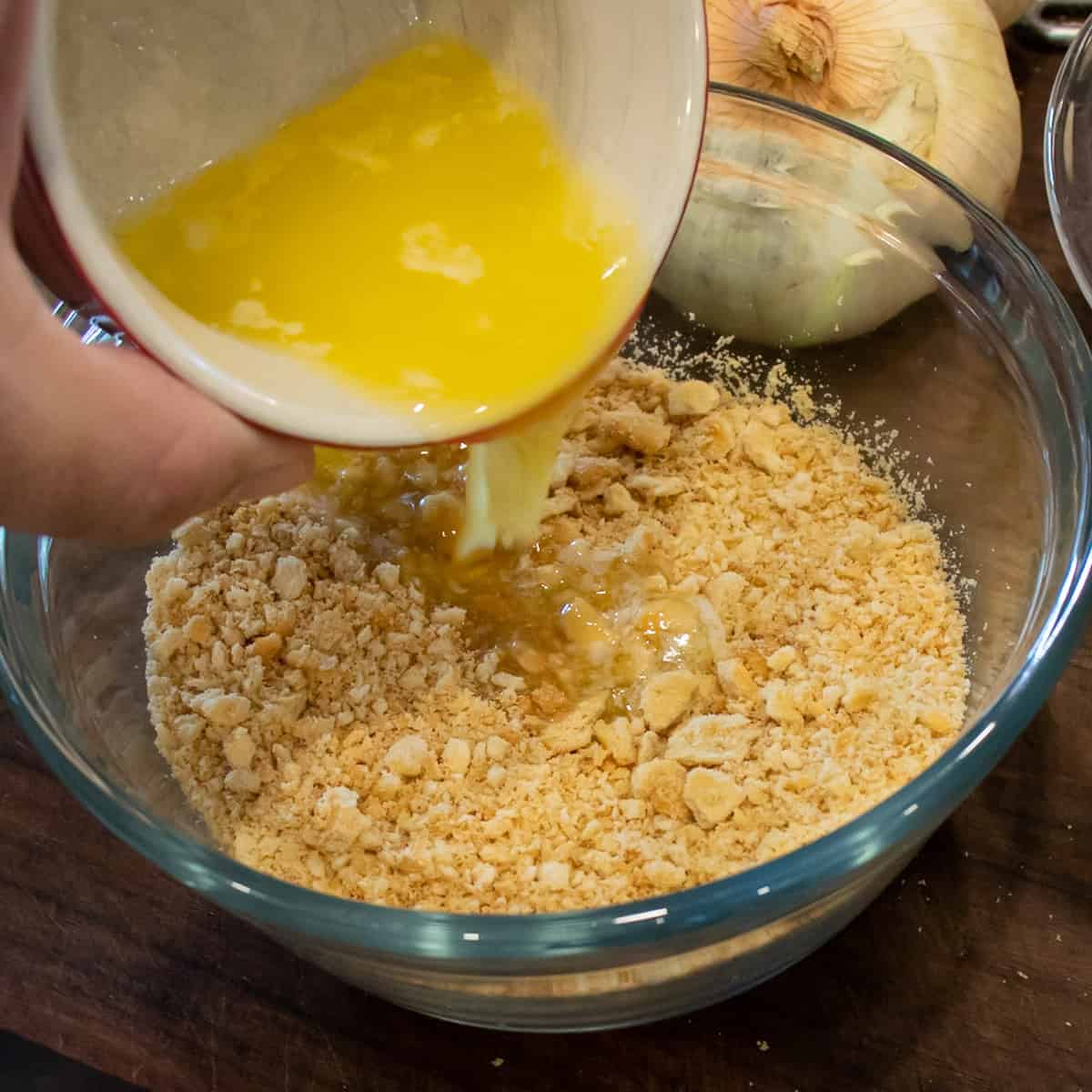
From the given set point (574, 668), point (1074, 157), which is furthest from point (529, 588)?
point (1074, 157)

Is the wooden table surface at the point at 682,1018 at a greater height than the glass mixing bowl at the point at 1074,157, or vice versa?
the glass mixing bowl at the point at 1074,157

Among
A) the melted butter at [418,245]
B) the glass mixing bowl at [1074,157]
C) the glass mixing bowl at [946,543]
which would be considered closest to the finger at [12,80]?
the melted butter at [418,245]

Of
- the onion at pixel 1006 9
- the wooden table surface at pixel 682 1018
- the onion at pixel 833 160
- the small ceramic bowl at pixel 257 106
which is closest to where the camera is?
the small ceramic bowl at pixel 257 106

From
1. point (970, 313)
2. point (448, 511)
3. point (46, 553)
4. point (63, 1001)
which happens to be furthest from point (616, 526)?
point (63, 1001)

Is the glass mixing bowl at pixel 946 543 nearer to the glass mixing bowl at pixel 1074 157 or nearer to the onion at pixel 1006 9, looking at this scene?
the glass mixing bowl at pixel 1074 157

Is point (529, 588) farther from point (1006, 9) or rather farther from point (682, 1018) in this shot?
point (1006, 9)

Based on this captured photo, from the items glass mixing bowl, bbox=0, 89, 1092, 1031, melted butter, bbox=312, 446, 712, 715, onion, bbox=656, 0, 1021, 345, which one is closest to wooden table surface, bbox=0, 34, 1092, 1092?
glass mixing bowl, bbox=0, 89, 1092, 1031
